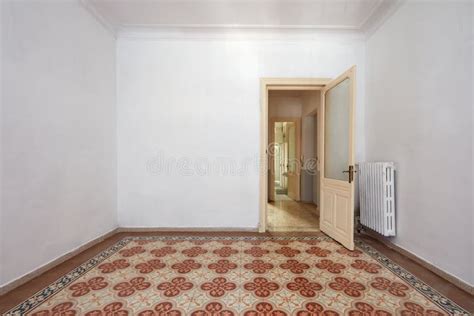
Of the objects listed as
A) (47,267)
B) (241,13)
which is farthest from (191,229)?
(241,13)

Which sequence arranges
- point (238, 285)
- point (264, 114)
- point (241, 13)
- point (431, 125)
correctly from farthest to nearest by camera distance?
point (264, 114) → point (241, 13) → point (431, 125) → point (238, 285)

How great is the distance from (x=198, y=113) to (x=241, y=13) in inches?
58.8

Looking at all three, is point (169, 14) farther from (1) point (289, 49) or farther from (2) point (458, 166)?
(2) point (458, 166)

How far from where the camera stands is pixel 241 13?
2738 millimetres

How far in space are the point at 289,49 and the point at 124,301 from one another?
369 centimetres

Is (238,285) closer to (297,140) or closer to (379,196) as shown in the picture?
(379,196)

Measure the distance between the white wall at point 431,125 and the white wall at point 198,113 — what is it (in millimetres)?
677

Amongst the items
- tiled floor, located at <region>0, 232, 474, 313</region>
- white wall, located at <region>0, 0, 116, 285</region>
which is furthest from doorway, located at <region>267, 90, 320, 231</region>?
white wall, located at <region>0, 0, 116, 285</region>

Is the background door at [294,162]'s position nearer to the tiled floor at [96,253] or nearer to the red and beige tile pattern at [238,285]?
the tiled floor at [96,253]

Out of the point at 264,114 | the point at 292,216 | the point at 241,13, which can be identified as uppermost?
the point at 241,13

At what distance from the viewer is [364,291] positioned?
1.77m

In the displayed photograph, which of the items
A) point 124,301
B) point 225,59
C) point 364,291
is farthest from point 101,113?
point 364,291

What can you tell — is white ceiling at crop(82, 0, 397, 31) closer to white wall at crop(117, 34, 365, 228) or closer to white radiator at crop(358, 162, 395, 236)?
white wall at crop(117, 34, 365, 228)

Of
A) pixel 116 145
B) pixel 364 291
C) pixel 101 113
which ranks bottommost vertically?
pixel 364 291
